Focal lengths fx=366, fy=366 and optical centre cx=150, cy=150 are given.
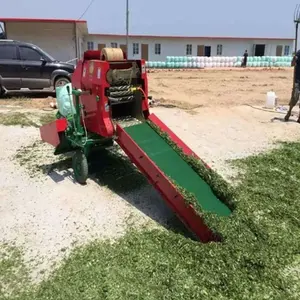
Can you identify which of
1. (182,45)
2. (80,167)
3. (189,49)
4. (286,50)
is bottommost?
(286,50)

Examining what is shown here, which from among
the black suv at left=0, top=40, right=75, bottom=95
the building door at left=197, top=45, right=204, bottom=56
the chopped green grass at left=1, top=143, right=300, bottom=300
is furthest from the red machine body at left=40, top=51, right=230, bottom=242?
the building door at left=197, top=45, right=204, bottom=56

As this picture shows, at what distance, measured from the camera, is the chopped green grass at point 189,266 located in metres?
3.05

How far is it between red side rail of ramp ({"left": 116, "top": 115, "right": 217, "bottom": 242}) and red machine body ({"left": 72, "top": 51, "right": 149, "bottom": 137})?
303 millimetres

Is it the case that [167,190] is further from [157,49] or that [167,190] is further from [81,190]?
[157,49]

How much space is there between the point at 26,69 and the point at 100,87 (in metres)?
7.96

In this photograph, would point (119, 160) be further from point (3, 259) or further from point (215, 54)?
point (215, 54)

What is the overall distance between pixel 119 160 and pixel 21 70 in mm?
7456

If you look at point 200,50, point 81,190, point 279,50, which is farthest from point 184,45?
point 81,190

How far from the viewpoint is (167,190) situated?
13.3ft

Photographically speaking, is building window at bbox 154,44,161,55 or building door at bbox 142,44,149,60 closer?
building door at bbox 142,44,149,60

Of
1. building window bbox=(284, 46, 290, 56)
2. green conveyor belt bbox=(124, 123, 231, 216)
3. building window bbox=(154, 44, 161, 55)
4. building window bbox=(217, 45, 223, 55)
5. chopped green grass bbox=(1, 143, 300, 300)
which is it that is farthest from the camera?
building window bbox=(284, 46, 290, 56)

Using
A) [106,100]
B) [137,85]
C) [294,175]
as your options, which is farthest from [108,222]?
[294,175]

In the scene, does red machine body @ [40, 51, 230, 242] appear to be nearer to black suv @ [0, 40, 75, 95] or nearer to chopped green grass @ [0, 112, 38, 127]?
chopped green grass @ [0, 112, 38, 127]

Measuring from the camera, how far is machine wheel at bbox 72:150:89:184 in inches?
199
